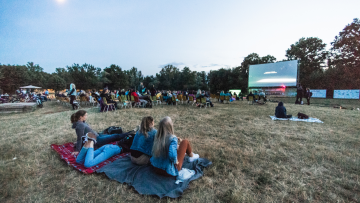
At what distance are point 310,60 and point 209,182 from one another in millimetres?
38296

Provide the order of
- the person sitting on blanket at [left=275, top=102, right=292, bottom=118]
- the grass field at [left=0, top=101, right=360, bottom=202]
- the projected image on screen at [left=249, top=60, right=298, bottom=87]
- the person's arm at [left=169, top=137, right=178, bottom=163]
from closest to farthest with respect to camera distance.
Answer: the grass field at [left=0, top=101, right=360, bottom=202] → the person's arm at [left=169, top=137, right=178, bottom=163] → the person sitting on blanket at [left=275, top=102, right=292, bottom=118] → the projected image on screen at [left=249, top=60, right=298, bottom=87]

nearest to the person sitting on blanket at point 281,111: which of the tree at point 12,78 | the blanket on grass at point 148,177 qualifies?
the blanket on grass at point 148,177

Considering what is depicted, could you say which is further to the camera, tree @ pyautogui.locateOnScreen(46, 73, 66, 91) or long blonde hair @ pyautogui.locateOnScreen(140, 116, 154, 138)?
tree @ pyautogui.locateOnScreen(46, 73, 66, 91)

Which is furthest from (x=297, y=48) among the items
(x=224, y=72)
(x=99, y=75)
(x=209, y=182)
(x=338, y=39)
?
(x=99, y=75)

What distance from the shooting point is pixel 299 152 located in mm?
3543

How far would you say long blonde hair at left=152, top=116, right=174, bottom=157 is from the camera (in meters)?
2.31

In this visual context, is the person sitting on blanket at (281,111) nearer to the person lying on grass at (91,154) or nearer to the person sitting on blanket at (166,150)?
the person sitting on blanket at (166,150)

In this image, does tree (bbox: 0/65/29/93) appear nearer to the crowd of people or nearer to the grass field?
the grass field

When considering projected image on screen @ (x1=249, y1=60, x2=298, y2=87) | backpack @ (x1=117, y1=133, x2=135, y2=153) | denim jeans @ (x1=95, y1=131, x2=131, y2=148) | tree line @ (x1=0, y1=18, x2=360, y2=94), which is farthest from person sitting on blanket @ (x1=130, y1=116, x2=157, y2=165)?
projected image on screen @ (x1=249, y1=60, x2=298, y2=87)

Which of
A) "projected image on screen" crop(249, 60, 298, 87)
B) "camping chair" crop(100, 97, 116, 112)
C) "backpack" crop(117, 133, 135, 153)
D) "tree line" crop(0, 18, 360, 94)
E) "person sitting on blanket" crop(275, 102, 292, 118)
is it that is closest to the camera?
"backpack" crop(117, 133, 135, 153)

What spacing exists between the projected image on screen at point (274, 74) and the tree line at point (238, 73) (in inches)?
344

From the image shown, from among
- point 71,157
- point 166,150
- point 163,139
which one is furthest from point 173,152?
point 71,157

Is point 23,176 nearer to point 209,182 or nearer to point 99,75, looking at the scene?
point 209,182

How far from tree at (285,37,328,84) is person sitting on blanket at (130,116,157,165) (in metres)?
34.4
